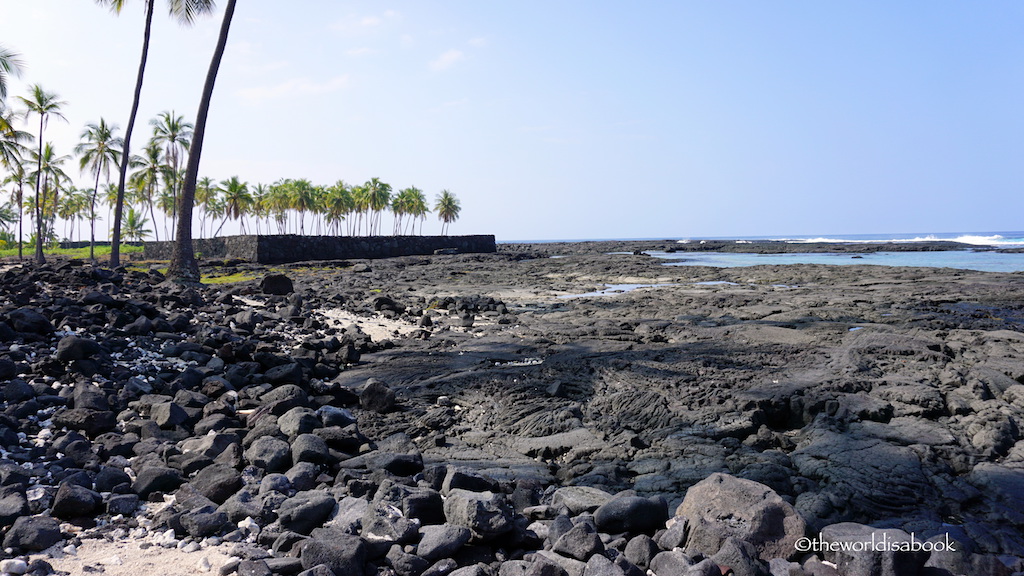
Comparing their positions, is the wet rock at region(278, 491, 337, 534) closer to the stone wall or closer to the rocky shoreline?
the rocky shoreline

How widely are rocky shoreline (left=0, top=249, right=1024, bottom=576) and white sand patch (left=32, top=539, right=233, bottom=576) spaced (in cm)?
5

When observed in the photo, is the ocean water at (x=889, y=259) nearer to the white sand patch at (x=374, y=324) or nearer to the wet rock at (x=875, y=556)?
the white sand patch at (x=374, y=324)

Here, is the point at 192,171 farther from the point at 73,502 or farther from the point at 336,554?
the point at 336,554

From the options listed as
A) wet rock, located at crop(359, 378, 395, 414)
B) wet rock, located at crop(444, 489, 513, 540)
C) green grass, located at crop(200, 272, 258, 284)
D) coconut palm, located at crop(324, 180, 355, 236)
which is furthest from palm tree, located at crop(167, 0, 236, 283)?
coconut palm, located at crop(324, 180, 355, 236)

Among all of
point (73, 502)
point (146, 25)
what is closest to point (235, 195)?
point (146, 25)

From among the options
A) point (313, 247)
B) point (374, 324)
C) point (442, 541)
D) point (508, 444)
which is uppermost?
point (313, 247)

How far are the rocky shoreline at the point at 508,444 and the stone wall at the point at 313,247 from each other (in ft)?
78.3

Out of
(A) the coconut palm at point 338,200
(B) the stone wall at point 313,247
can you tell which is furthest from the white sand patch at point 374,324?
(A) the coconut palm at point 338,200

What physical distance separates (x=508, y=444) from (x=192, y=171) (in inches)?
646

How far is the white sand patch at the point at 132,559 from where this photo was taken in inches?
123

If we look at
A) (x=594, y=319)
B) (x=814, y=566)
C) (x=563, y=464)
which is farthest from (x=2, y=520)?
(x=594, y=319)

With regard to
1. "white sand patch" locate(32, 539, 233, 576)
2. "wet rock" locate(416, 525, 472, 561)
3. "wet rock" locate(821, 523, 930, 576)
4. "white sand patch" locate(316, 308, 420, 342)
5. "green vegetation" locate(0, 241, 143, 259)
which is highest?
"green vegetation" locate(0, 241, 143, 259)

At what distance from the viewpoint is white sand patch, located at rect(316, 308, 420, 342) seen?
35.8 feet

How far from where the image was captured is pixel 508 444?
17.9ft
